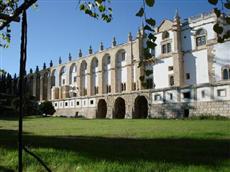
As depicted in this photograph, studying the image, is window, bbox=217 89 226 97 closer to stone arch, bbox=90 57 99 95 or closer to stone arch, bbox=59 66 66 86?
stone arch, bbox=90 57 99 95

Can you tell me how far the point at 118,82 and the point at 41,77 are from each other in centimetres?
2489

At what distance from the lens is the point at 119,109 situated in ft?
152

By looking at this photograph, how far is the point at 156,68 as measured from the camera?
42000 mm

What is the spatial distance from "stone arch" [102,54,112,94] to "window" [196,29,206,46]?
16.6 m

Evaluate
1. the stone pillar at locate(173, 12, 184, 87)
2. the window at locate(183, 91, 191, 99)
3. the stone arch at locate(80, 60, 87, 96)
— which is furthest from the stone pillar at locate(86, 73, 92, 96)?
the window at locate(183, 91, 191, 99)

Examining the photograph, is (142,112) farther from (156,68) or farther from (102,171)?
(102,171)

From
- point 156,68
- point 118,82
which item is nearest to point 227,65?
point 156,68

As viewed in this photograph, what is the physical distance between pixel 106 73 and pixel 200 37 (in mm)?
18356

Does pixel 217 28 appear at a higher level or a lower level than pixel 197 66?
lower

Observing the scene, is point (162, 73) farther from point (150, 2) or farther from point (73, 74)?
point (150, 2)

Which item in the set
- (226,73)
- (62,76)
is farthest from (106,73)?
(226,73)

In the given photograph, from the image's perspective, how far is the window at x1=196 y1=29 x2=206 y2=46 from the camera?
37.0m

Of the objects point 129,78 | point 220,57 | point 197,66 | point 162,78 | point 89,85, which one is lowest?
point 162,78

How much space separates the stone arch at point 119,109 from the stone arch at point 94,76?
7.76 metres
